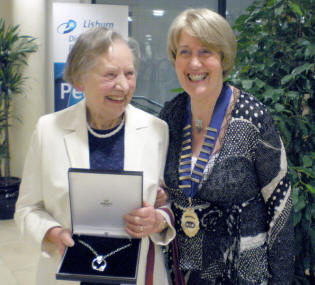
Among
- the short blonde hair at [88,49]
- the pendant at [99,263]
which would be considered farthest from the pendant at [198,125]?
the pendant at [99,263]

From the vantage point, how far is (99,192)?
1.35 m

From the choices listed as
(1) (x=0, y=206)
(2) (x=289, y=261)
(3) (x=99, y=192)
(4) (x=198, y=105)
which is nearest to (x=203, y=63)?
(4) (x=198, y=105)

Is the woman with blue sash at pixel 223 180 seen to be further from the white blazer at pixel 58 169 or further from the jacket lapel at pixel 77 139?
the jacket lapel at pixel 77 139

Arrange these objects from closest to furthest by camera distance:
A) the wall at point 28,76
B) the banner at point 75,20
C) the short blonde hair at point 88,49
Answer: the short blonde hair at point 88,49, the banner at point 75,20, the wall at point 28,76

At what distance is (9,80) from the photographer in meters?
5.41

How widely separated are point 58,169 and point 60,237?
26cm

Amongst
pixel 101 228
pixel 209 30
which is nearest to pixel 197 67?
pixel 209 30

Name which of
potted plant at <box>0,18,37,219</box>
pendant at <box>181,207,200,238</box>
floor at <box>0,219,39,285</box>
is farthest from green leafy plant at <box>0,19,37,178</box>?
pendant at <box>181,207,200,238</box>

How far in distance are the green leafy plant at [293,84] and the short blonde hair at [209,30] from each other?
1.68 ft

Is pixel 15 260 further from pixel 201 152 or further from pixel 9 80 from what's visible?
pixel 201 152

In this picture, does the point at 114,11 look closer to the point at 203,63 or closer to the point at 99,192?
the point at 203,63

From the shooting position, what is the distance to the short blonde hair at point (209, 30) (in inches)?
61.4

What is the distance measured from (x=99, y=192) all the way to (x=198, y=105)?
63 cm

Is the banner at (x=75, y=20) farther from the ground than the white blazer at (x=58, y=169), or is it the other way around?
the banner at (x=75, y=20)
